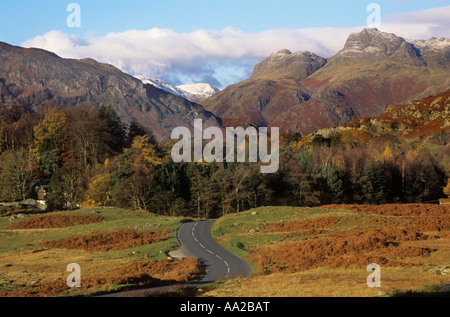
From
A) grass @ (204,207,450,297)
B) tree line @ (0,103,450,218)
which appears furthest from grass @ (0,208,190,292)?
tree line @ (0,103,450,218)

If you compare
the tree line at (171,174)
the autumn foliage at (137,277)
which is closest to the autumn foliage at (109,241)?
the autumn foliage at (137,277)

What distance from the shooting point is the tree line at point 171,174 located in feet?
308

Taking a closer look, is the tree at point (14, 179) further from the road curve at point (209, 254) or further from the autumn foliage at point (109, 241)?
the road curve at point (209, 254)

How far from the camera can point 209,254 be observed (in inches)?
1854

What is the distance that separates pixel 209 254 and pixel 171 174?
49149mm

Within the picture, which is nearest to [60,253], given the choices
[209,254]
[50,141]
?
[209,254]

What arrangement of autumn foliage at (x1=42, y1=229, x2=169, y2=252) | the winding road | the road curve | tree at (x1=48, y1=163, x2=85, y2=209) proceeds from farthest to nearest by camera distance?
tree at (x1=48, y1=163, x2=85, y2=209), autumn foliage at (x1=42, y1=229, x2=169, y2=252), the road curve, the winding road

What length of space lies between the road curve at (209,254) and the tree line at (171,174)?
29.5 meters

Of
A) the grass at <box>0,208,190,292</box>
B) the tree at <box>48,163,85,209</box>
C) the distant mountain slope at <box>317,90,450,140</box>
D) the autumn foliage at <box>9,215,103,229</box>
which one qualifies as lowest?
the grass at <box>0,208,190,292</box>

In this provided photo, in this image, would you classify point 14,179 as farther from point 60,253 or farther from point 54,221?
point 60,253

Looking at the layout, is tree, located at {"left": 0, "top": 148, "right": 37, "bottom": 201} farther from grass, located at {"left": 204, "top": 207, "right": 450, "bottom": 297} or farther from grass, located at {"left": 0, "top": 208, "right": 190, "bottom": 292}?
grass, located at {"left": 204, "top": 207, "right": 450, "bottom": 297}

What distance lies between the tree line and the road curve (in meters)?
29.5

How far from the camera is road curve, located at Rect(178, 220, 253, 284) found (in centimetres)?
3853
